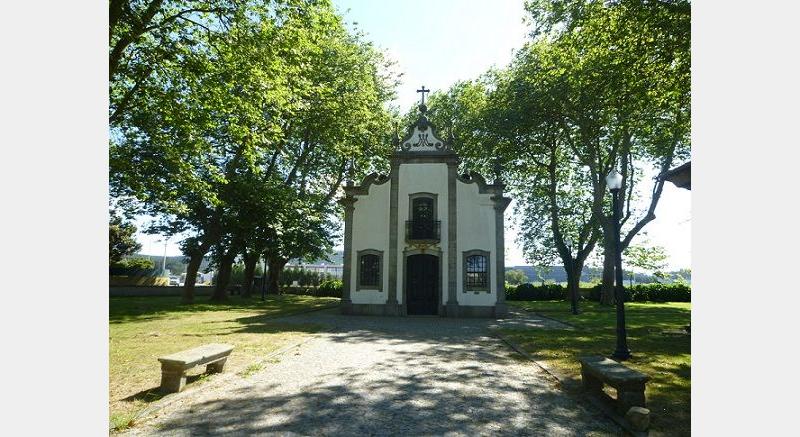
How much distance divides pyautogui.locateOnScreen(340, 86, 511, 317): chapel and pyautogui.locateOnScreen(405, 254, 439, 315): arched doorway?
0.05m

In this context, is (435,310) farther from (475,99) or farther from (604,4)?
(475,99)

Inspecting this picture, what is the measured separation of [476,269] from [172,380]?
1566 cm

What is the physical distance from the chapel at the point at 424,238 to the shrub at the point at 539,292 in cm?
1993

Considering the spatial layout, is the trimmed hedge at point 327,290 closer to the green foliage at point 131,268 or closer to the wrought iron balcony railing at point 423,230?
the green foliage at point 131,268

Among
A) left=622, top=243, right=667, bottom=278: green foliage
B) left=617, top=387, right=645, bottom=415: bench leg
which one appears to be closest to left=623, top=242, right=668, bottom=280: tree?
left=622, top=243, right=667, bottom=278: green foliage

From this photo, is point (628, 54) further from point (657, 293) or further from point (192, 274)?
point (657, 293)

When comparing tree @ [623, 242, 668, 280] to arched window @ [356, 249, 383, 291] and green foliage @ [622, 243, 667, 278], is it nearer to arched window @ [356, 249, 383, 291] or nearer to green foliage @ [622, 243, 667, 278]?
green foliage @ [622, 243, 667, 278]

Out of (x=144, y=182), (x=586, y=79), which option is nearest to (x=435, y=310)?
(x=586, y=79)

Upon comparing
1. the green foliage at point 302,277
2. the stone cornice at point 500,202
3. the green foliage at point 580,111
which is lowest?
the green foliage at point 302,277

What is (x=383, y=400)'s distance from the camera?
19.9 feet

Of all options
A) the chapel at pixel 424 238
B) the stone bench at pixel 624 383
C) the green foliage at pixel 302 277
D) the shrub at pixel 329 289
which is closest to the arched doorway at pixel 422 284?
the chapel at pixel 424 238

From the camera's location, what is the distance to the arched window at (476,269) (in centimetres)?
2017

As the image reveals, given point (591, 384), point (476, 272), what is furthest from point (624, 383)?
point (476, 272)

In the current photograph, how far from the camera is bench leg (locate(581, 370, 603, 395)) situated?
6.35m
